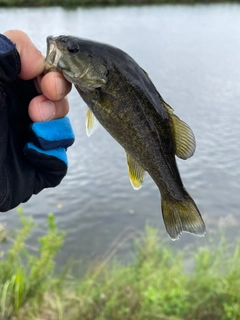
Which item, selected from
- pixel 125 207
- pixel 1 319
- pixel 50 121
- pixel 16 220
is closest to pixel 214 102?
pixel 125 207

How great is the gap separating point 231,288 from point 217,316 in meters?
0.36

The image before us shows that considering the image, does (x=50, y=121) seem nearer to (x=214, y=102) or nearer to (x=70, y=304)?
(x=70, y=304)

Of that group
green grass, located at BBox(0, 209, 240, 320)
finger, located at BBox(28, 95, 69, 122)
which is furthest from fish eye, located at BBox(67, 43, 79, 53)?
green grass, located at BBox(0, 209, 240, 320)

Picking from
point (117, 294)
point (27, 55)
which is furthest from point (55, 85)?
A: point (117, 294)

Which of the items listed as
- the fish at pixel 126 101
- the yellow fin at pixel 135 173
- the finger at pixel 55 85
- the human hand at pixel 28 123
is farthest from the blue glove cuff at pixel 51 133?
the yellow fin at pixel 135 173

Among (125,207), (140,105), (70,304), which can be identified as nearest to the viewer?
(140,105)

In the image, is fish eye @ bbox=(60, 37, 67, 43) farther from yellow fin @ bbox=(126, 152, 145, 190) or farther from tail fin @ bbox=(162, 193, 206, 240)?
tail fin @ bbox=(162, 193, 206, 240)

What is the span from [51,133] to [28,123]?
32cm

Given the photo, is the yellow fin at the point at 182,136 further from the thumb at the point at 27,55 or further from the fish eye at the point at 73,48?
the thumb at the point at 27,55

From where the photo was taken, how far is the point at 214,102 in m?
12.9

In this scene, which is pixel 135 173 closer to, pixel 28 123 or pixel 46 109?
pixel 46 109

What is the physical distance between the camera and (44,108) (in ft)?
7.22

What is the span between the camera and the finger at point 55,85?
1.98m

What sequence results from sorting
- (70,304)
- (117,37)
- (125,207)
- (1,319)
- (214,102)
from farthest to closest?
(117,37)
(214,102)
(125,207)
(70,304)
(1,319)
